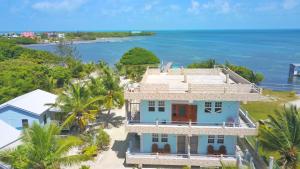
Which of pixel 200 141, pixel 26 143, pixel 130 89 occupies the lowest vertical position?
pixel 200 141

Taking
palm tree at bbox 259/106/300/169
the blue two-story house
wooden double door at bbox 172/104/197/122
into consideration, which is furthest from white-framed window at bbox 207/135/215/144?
palm tree at bbox 259/106/300/169

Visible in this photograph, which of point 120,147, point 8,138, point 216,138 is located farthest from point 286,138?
point 8,138

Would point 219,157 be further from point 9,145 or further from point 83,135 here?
point 9,145

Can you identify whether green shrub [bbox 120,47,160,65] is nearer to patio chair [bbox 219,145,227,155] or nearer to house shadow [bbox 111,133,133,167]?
house shadow [bbox 111,133,133,167]

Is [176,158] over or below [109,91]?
below

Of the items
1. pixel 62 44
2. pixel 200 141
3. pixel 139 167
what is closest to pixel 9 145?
pixel 139 167

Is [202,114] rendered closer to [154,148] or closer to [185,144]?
[185,144]
